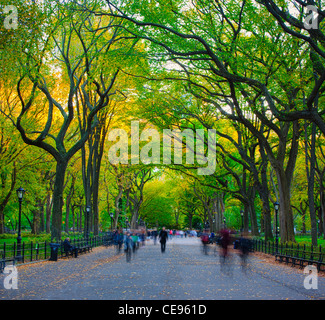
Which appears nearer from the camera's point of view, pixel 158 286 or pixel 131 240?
pixel 158 286

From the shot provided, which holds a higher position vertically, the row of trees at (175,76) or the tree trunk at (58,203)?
the row of trees at (175,76)

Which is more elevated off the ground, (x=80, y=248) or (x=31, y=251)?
(x=31, y=251)

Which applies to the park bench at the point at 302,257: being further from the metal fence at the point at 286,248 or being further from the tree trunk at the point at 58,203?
the tree trunk at the point at 58,203

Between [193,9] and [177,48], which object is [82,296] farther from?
[193,9]

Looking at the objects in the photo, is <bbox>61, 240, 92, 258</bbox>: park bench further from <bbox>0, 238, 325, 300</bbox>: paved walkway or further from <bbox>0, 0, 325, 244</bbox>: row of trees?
<bbox>0, 238, 325, 300</bbox>: paved walkway

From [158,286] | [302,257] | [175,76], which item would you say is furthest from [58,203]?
[158,286]

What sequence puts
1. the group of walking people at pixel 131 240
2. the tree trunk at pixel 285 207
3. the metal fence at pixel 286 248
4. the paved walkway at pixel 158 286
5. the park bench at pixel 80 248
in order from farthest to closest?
the park bench at pixel 80 248
the tree trunk at pixel 285 207
the group of walking people at pixel 131 240
the metal fence at pixel 286 248
the paved walkway at pixel 158 286

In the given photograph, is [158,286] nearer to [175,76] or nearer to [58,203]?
[58,203]

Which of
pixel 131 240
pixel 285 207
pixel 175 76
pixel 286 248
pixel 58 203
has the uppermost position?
pixel 175 76

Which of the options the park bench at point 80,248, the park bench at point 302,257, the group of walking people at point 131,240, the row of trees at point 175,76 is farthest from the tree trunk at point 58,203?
the park bench at point 302,257

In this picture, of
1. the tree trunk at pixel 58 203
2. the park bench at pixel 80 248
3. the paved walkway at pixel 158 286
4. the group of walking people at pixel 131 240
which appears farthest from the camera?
the park bench at pixel 80 248

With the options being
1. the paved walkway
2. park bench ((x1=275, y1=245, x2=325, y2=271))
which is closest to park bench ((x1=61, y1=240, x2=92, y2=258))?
the paved walkway
